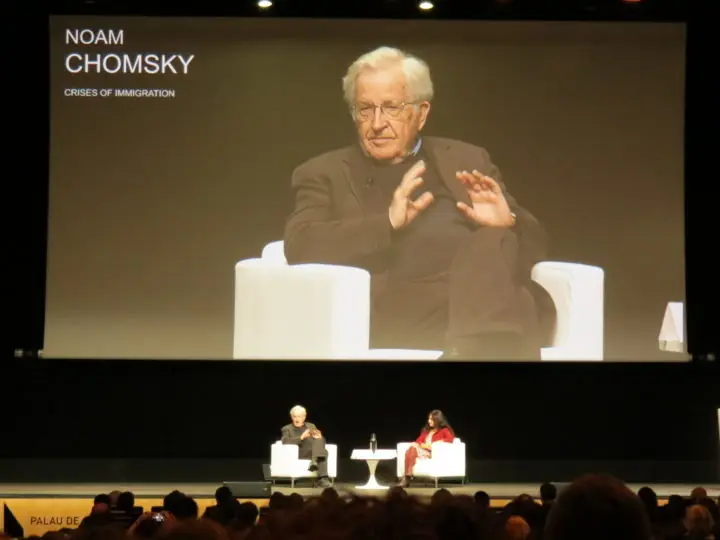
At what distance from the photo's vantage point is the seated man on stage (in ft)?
28.6

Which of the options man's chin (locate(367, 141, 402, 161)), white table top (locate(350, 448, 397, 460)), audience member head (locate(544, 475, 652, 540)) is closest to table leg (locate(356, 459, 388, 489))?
white table top (locate(350, 448, 397, 460))

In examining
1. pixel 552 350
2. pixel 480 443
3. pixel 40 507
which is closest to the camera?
pixel 40 507

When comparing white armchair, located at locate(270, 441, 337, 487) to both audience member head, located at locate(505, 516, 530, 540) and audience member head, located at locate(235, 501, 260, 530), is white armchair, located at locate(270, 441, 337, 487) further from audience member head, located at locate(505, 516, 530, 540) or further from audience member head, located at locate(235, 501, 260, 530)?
audience member head, located at locate(505, 516, 530, 540)

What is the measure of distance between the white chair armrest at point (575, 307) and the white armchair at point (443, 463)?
109 centimetres

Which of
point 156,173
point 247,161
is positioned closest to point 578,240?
point 247,161

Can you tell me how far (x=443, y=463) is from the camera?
8719 millimetres

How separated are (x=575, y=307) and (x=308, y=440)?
240cm

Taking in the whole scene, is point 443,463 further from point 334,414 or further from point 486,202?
point 486,202

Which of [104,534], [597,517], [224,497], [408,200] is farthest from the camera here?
[408,200]

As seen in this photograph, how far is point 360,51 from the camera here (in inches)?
364

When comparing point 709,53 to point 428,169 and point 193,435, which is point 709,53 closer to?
point 428,169

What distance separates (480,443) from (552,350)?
1.14 m

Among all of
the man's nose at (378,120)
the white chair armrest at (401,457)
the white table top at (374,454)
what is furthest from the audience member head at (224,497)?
the man's nose at (378,120)

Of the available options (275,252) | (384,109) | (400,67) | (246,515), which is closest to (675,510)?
(246,515)
